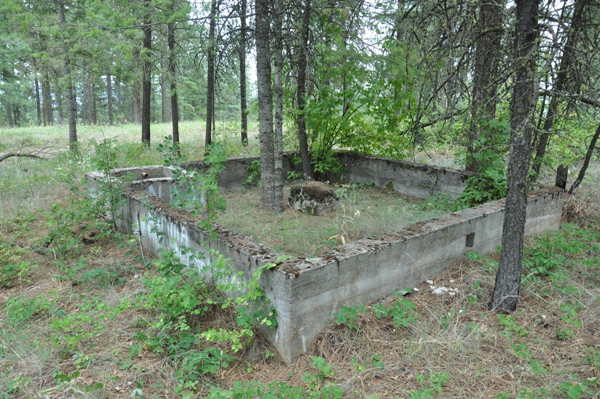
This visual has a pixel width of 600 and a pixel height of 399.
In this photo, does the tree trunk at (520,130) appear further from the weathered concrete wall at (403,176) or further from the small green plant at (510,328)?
the weathered concrete wall at (403,176)

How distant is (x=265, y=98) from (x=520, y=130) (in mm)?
4534

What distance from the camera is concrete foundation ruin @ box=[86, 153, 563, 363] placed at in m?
3.67

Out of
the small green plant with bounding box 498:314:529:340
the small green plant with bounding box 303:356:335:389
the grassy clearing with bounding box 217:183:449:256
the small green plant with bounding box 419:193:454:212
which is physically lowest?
the small green plant with bounding box 303:356:335:389

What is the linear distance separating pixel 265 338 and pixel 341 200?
4.71m

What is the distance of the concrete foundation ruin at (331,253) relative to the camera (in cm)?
367

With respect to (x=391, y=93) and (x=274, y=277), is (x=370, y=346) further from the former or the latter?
(x=391, y=93)

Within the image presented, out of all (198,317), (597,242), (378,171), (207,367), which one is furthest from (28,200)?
(597,242)

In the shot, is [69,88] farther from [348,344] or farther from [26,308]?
[348,344]

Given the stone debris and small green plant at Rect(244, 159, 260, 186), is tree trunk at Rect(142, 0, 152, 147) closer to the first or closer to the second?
small green plant at Rect(244, 159, 260, 186)

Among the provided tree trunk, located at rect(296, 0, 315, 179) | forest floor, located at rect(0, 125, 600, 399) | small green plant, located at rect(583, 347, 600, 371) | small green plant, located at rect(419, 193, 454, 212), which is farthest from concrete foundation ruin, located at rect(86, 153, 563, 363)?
tree trunk, located at rect(296, 0, 315, 179)

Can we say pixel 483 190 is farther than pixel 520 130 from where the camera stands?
Yes

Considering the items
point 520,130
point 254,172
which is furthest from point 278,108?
point 520,130

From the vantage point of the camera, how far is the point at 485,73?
264 inches

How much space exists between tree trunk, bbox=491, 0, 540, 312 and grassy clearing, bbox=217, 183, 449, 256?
6.53 feet
